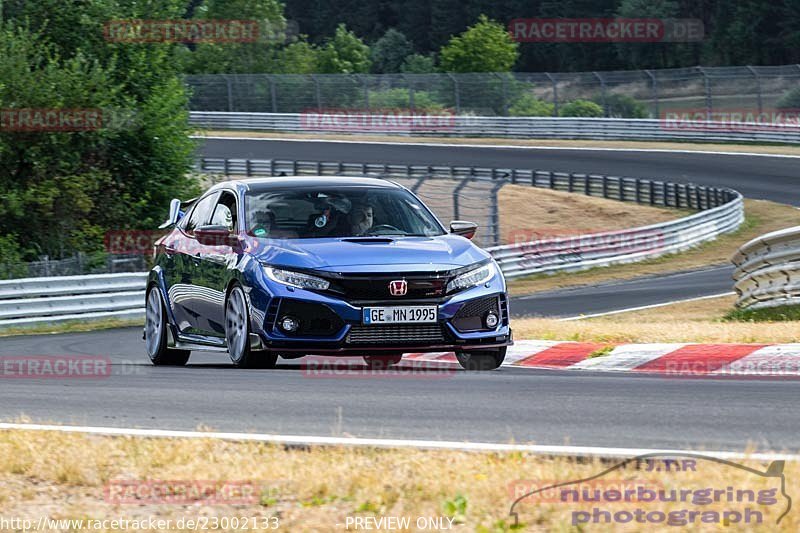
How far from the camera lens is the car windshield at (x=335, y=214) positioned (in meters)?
10.6

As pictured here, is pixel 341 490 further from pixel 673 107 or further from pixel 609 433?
pixel 673 107

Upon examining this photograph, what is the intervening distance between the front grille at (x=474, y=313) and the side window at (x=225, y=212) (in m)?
2.17

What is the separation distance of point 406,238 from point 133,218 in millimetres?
25822

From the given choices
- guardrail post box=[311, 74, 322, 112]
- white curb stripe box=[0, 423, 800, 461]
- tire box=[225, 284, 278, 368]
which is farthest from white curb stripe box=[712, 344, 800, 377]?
guardrail post box=[311, 74, 322, 112]

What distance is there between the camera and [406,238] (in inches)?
418

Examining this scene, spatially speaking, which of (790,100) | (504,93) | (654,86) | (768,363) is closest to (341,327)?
(768,363)

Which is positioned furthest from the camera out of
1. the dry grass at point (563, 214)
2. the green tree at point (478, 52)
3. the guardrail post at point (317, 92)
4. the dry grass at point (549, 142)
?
the green tree at point (478, 52)

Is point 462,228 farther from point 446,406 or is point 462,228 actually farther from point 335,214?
point 446,406

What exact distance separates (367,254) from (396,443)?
3.71m

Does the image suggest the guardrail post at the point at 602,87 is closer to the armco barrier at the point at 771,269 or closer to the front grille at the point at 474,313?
the armco barrier at the point at 771,269

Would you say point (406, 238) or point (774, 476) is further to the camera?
point (406, 238)

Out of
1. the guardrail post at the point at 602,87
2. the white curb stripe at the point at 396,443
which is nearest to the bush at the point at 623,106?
the guardrail post at the point at 602,87

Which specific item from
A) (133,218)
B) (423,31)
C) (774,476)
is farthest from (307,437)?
(423,31)

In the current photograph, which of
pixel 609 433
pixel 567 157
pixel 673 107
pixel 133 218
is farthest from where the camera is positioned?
pixel 673 107
